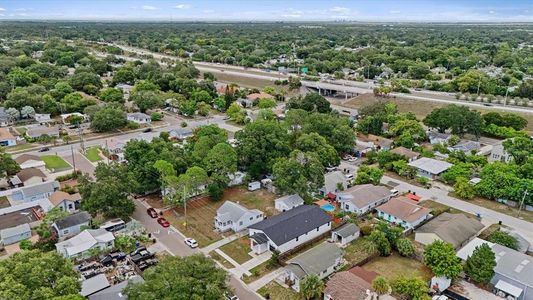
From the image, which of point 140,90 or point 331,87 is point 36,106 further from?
point 331,87

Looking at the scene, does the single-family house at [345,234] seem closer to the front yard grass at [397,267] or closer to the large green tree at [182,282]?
the front yard grass at [397,267]

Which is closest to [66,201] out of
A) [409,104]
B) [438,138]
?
[438,138]

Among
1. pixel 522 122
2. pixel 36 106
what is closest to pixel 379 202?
pixel 522 122

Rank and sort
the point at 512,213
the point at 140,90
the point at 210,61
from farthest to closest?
the point at 210,61 < the point at 140,90 < the point at 512,213

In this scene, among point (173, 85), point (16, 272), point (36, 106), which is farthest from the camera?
point (173, 85)

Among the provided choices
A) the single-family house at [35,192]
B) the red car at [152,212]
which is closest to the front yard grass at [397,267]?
the red car at [152,212]

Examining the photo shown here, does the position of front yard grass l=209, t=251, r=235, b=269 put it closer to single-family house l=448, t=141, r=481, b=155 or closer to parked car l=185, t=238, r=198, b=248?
parked car l=185, t=238, r=198, b=248

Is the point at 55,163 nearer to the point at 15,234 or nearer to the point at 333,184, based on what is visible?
the point at 15,234

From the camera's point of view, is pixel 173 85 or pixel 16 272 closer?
pixel 16 272
